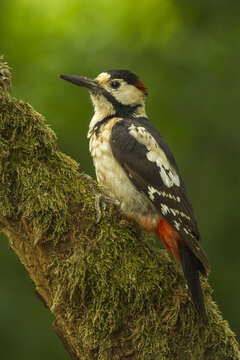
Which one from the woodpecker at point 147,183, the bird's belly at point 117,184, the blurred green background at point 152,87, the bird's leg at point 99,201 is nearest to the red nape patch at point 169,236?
the woodpecker at point 147,183

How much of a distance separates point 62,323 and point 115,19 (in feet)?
10.1

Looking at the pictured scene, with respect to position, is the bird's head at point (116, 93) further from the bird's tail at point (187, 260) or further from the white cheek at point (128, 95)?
the bird's tail at point (187, 260)

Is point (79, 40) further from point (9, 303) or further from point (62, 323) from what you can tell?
point (62, 323)

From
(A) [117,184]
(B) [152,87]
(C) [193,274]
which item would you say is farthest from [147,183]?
(B) [152,87]

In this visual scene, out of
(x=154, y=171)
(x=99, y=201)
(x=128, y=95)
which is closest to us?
(x=99, y=201)

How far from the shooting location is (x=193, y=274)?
2494 millimetres

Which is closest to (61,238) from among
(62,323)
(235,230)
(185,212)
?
(62,323)

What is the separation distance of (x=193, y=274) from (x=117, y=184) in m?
0.74

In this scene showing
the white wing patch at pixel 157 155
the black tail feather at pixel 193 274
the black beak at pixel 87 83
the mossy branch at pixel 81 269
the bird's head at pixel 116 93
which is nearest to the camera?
the mossy branch at pixel 81 269

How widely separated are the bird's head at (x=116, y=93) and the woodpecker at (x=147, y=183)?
105 millimetres

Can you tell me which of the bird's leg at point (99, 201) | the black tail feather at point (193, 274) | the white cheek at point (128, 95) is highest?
the white cheek at point (128, 95)

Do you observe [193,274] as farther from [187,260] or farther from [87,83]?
[87,83]

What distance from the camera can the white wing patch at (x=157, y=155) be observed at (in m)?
2.95

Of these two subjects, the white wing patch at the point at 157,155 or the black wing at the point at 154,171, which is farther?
the white wing patch at the point at 157,155
